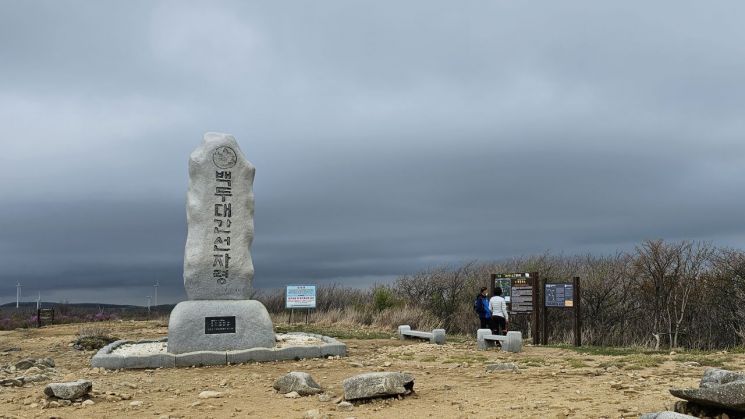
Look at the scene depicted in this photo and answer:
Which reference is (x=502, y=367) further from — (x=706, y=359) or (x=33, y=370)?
(x=33, y=370)

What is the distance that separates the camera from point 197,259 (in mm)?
12781

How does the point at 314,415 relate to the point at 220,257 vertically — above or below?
below

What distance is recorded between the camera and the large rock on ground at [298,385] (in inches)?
326

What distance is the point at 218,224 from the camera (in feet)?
42.9

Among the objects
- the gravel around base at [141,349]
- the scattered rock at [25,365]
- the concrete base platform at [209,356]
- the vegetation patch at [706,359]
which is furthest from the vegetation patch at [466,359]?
the scattered rock at [25,365]

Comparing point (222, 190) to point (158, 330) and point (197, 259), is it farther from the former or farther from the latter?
point (158, 330)

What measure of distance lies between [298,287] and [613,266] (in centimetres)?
1165

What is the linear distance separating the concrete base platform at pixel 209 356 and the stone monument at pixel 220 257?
1.15ft

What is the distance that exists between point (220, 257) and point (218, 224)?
673mm

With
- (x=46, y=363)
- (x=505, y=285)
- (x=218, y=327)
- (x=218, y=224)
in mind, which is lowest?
(x=46, y=363)

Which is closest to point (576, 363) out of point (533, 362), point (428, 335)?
point (533, 362)

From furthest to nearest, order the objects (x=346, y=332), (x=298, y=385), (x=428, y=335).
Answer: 1. (x=346, y=332)
2. (x=428, y=335)
3. (x=298, y=385)

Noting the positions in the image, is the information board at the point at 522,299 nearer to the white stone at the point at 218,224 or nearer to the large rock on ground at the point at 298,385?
the white stone at the point at 218,224

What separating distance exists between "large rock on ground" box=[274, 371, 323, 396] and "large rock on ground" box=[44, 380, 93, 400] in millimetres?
2481
